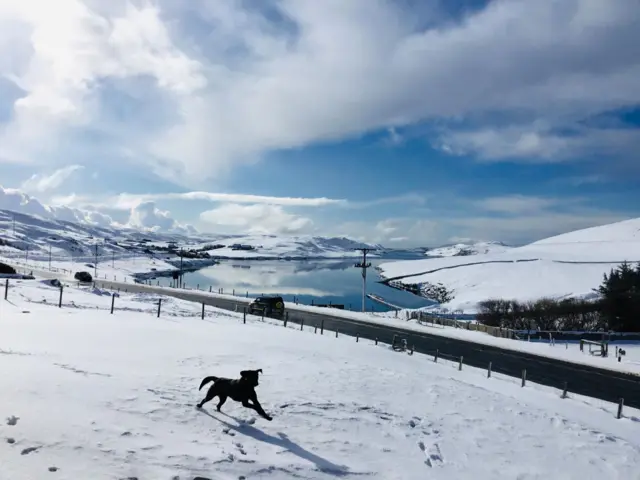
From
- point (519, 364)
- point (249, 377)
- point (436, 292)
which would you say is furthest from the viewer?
point (436, 292)

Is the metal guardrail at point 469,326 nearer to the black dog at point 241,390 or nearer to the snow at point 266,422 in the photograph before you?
the snow at point 266,422

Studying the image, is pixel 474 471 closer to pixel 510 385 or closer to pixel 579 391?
pixel 510 385

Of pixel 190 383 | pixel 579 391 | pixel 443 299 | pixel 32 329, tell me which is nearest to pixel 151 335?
pixel 32 329

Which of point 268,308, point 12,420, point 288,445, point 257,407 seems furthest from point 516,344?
point 12,420

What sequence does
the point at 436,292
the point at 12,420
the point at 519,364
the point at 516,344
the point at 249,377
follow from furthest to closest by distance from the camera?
the point at 436,292 < the point at 516,344 < the point at 519,364 < the point at 249,377 < the point at 12,420

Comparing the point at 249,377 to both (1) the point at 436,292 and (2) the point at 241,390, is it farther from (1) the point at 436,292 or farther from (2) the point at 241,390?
(1) the point at 436,292

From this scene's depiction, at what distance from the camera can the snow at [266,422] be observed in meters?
7.66

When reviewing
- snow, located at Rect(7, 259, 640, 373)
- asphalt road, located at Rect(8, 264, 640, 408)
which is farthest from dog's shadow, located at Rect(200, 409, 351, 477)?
snow, located at Rect(7, 259, 640, 373)

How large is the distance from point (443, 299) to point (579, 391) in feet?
224

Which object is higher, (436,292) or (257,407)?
(436,292)

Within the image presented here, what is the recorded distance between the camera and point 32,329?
16.9m

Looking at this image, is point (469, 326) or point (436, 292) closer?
point (469, 326)

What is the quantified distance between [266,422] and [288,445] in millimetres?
1137

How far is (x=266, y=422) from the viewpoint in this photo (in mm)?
10109
